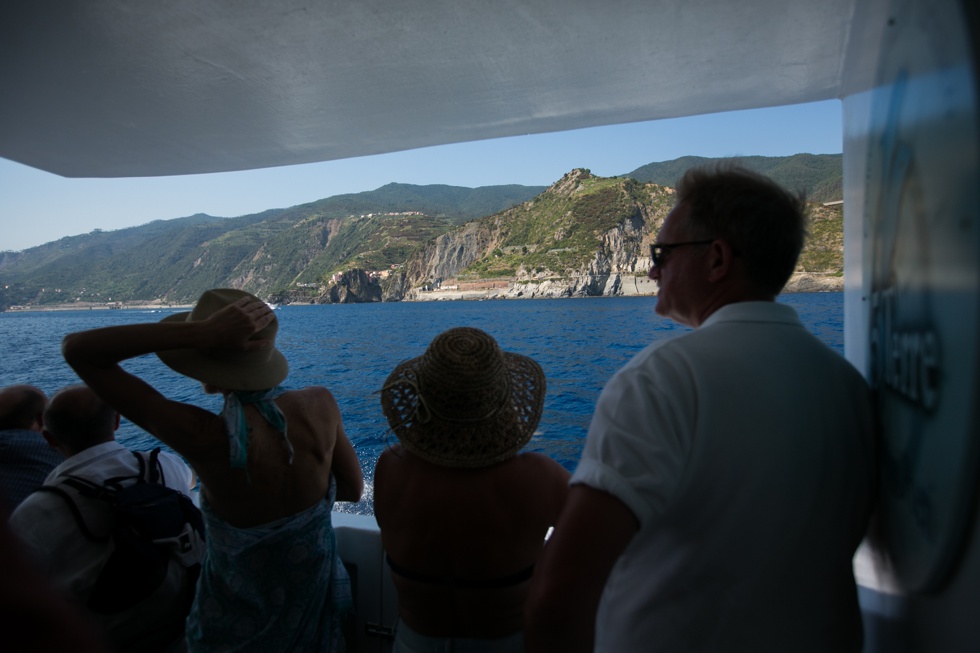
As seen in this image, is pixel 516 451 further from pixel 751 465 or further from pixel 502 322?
pixel 502 322

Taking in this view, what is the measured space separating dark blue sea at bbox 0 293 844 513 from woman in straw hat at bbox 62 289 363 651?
0.29 metres

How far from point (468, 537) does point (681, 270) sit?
598 millimetres

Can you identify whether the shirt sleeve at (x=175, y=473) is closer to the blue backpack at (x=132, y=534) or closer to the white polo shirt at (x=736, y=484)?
the blue backpack at (x=132, y=534)

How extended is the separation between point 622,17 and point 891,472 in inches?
51.7

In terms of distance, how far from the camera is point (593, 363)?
2017 cm

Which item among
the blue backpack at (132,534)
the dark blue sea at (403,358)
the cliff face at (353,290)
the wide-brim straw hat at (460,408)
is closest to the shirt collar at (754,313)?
the wide-brim straw hat at (460,408)

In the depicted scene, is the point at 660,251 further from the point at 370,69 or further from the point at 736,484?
the point at 370,69

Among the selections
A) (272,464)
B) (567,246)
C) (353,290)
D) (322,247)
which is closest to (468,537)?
(272,464)

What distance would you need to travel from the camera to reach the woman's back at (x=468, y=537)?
3.27 feet

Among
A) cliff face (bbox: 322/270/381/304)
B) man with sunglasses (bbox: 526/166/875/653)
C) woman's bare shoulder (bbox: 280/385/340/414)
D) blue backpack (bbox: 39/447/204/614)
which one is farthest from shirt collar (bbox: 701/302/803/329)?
cliff face (bbox: 322/270/381/304)

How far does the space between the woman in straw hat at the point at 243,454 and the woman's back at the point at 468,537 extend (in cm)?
30

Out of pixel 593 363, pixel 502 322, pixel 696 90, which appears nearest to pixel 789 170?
pixel 502 322

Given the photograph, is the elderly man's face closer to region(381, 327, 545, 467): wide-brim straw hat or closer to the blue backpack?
region(381, 327, 545, 467): wide-brim straw hat

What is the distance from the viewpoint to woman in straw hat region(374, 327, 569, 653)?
999 mm
